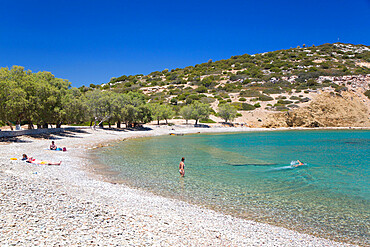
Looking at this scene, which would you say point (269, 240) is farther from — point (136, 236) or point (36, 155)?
point (36, 155)

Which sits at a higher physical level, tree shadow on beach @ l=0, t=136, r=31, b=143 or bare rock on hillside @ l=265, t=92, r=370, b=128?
bare rock on hillside @ l=265, t=92, r=370, b=128

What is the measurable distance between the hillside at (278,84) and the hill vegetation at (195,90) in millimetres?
397

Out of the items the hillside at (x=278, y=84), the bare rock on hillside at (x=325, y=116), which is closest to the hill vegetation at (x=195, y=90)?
the hillside at (x=278, y=84)

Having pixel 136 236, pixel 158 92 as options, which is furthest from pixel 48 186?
pixel 158 92

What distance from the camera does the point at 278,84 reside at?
11469 centimetres

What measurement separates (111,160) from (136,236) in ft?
58.6

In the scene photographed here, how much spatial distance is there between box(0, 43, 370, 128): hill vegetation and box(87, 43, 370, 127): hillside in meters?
0.40

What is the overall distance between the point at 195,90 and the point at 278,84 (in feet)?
128

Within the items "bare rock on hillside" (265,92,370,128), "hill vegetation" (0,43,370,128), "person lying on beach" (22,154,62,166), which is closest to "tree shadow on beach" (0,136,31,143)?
"hill vegetation" (0,43,370,128)

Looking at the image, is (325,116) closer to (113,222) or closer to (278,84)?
(278,84)

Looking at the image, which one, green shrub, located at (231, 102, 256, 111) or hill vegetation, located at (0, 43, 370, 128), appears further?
green shrub, located at (231, 102, 256, 111)

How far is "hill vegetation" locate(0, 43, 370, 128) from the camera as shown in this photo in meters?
34.5

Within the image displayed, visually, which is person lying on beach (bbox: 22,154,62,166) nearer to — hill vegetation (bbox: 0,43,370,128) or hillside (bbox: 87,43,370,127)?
hill vegetation (bbox: 0,43,370,128)

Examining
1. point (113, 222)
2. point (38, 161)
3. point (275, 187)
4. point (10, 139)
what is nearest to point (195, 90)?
point (10, 139)
